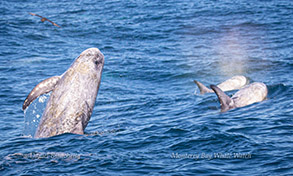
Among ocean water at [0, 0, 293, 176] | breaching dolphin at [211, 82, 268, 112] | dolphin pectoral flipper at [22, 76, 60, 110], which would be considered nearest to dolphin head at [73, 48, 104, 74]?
dolphin pectoral flipper at [22, 76, 60, 110]

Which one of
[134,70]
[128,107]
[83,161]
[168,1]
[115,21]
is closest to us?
[83,161]

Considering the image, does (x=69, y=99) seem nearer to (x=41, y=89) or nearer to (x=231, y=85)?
(x=41, y=89)

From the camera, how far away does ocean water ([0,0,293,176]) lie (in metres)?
8.72

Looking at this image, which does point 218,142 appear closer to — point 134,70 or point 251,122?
point 251,122

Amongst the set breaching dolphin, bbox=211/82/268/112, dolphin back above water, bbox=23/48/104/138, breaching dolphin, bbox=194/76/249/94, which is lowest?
breaching dolphin, bbox=194/76/249/94

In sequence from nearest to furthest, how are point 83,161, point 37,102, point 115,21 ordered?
point 83,161, point 37,102, point 115,21

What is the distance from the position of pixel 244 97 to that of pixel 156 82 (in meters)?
5.57

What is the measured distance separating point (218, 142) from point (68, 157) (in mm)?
3473

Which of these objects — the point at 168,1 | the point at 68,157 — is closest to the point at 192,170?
the point at 68,157

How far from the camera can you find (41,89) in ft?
35.5

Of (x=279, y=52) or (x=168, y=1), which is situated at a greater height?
(x=168, y=1)

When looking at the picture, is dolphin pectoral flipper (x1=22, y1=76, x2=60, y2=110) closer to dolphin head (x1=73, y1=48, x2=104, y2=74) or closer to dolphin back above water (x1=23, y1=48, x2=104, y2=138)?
dolphin back above water (x1=23, y1=48, x2=104, y2=138)

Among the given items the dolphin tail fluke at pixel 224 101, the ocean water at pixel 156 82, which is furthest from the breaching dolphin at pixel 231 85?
the dolphin tail fluke at pixel 224 101

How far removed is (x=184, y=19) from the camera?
31.5 meters
